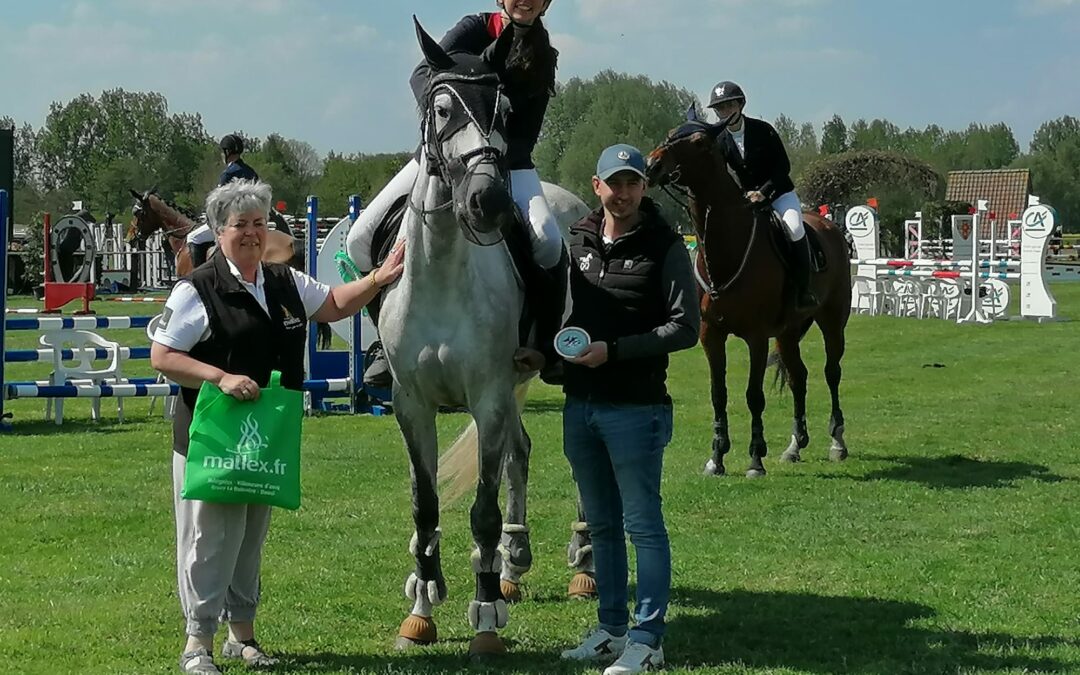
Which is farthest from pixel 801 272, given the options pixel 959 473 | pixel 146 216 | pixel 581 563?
pixel 146 216

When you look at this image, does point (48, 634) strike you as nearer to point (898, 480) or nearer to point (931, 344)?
point (898, 480)

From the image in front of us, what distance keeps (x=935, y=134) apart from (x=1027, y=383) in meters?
115

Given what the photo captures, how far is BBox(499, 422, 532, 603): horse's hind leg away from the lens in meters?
6.80

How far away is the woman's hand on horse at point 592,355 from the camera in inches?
207

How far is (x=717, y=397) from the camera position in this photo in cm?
1086

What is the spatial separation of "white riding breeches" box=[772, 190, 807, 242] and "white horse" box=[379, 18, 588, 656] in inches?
220

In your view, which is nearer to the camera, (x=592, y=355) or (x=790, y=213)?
(x=592, y=355)

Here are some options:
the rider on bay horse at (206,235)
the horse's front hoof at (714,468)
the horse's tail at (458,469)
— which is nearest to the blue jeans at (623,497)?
the horse's tail at (458,469)

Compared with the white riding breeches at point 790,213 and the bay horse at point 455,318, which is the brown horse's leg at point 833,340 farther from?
the bay horse at point 455,318

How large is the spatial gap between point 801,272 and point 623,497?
20.2ft

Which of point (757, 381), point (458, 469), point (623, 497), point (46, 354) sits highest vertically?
point (46, 354)

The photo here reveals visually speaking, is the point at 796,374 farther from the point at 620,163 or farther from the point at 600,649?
the point at 620,163

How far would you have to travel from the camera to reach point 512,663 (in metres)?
5.62

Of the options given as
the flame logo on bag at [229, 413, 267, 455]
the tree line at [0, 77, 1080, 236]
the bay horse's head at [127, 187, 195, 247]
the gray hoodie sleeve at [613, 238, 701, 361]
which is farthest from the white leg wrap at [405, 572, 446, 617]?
the tree line at [0, 77, 1080, 236]
